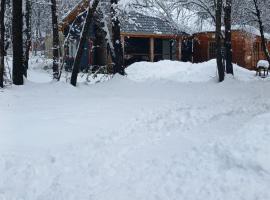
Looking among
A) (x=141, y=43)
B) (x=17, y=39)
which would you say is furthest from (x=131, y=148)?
(x=141, y=43)

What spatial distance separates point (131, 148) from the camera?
762 centimetres

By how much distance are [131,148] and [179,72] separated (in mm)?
15397

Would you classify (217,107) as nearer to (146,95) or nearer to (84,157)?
(146,95)

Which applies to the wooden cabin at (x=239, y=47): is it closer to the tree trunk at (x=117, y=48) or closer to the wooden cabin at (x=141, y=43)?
the wooden cabin at (x=141, y=43)

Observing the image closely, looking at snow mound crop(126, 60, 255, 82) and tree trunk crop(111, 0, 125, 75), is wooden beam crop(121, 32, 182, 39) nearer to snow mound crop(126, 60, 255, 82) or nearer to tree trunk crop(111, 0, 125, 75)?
snow mound crop(126, 60, 255, 82)

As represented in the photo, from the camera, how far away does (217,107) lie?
1227 centimetres

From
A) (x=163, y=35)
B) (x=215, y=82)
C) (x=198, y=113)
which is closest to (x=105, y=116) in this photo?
(x=198, y=113)

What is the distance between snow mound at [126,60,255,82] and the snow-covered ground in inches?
288

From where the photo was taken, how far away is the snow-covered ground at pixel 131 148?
19.0 feet

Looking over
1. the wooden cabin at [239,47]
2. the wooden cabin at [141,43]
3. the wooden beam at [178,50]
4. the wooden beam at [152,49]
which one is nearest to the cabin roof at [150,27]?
the wooden cabin at [141,43]

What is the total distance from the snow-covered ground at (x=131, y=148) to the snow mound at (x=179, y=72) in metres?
7.32

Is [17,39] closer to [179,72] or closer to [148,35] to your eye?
[179,72]

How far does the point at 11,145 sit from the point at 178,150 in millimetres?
2730

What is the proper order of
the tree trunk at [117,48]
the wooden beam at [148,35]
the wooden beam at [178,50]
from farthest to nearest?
the wooden beam at [178,50]
the wooden beam at [148,35]
the tree trunk at [117,48]
